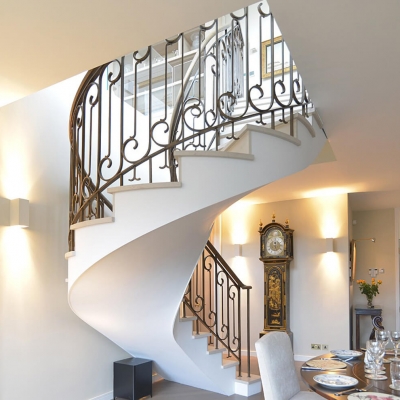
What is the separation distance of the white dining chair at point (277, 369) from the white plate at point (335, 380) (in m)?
0.30

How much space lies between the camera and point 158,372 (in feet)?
17.0

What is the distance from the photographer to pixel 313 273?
672 cm

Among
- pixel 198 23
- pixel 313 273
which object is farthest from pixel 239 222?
pixel 198 23

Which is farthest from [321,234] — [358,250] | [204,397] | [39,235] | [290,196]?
[39,235]

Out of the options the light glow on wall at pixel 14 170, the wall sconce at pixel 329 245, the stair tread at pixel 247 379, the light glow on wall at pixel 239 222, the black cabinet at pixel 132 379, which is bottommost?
the stair tread at pixel 247 379

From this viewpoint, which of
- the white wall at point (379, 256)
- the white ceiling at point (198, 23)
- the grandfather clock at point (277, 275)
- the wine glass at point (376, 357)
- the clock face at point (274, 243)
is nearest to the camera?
the white ceiling at point (198, 23)

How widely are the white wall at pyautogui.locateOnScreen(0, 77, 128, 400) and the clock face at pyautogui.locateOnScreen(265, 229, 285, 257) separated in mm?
3124

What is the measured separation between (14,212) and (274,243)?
13.6ft

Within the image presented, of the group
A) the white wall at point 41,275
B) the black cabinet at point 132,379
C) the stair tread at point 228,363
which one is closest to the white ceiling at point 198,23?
the white wall at point 41,275

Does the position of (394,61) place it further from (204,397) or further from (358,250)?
(358,250)

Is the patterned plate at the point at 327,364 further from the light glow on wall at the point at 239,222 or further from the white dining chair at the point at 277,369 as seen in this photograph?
the light glow on wall at the point at 239,222

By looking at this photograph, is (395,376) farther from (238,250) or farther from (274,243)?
(238,250)

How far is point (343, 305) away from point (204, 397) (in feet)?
8.97

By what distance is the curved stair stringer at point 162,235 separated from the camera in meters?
2.83
